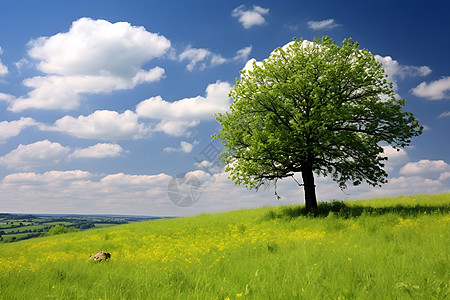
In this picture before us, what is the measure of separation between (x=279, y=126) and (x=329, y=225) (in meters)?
7.62

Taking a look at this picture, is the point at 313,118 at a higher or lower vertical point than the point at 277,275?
higher

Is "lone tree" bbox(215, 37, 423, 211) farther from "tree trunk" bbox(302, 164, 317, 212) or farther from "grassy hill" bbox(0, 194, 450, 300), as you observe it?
"grassy hill" bbox(0, 194, 450, 300)

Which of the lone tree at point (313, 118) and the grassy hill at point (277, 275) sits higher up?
the lone tree at point (313, 118)

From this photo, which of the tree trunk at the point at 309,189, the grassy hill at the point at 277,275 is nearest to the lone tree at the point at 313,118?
the tree trunk at the point at 309,189

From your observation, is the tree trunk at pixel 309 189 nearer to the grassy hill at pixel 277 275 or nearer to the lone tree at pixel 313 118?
the lone tree at pixel 313 118

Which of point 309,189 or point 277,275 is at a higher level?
point 309,189

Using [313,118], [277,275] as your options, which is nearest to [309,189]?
[313,118]

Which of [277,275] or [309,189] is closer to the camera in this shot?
[277,275]

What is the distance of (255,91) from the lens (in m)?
21.4

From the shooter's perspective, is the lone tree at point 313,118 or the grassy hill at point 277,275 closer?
the grassy hill at point 277,275

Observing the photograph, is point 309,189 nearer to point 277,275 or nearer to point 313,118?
point 313,118

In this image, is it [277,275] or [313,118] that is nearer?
[277,275]

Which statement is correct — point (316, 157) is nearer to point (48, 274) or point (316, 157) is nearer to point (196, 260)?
point (196, 260)

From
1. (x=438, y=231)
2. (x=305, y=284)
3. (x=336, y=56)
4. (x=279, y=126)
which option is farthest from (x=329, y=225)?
(x=336, y=56)
